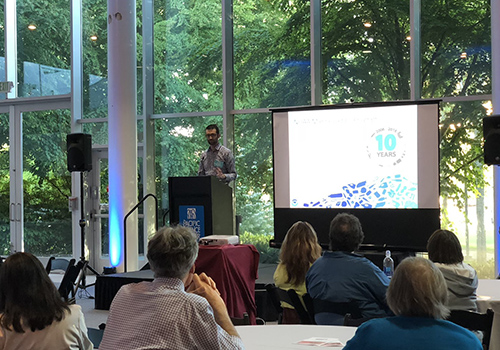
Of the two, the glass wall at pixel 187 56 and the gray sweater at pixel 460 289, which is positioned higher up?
the glass wall at pixel 187 56

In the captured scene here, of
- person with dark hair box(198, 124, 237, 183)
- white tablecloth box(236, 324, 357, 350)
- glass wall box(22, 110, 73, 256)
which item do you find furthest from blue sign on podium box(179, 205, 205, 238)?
glass wall box(22, 110, 73, 256)

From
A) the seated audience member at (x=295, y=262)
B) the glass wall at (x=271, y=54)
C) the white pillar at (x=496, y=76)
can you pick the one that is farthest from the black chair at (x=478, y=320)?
the glass wall at (x=271, y=54)

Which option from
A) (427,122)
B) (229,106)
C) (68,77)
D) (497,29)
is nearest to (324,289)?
(427,122)

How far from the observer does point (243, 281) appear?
5.50 meters

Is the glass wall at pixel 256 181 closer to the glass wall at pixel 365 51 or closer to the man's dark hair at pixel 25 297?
the glass wall at pixel 365 51

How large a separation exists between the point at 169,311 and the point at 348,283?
162 cm

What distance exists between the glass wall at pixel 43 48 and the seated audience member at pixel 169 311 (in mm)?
9276

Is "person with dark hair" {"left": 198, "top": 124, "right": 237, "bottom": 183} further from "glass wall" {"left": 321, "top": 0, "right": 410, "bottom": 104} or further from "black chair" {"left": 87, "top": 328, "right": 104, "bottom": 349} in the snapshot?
"black chair" {"left": 87, "top": 328, "right": 104, "bottom": 349}

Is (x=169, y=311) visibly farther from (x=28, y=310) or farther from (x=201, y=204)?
(x=201, y=204)

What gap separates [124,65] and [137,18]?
1.25 metres

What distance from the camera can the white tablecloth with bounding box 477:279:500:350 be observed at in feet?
12.2

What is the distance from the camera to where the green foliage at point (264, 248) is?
31.4 feet

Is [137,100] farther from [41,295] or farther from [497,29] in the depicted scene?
[41,295]

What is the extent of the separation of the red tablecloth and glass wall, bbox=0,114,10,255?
7.56 meters
